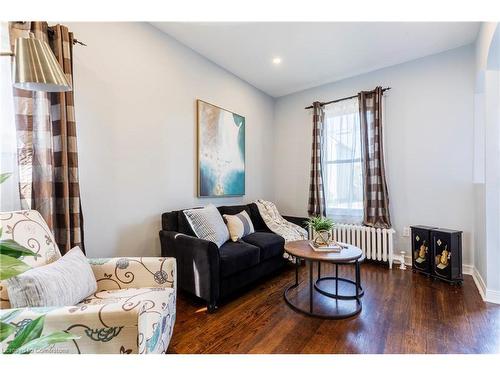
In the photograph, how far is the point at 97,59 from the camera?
200 centimetres

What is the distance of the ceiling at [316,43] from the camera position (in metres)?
2.36

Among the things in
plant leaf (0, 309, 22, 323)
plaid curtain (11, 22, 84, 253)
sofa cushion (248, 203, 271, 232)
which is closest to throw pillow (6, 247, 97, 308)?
plant leaf (0, 309, 22, 323)

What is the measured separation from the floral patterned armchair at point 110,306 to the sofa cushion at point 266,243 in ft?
3.74

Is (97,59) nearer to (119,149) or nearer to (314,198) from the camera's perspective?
(119,149)

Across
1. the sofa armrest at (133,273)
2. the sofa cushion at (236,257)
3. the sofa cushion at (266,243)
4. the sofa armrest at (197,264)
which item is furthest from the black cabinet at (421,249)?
the sofa armrest at (133,273)

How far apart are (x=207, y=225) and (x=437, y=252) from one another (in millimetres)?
2570

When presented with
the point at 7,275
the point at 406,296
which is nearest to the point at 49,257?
the point at 7,275

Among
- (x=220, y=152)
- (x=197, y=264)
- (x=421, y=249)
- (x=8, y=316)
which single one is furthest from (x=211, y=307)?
(x=421, y=249)

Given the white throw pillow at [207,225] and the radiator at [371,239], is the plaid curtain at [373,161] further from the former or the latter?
the white throw pillow at [207,225]

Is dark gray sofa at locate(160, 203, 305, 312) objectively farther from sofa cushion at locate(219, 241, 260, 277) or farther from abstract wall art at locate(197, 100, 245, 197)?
abstract wall art at locate(197, 100, 245, 197)

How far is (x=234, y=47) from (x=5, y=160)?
236 cm

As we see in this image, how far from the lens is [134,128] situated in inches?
89.2

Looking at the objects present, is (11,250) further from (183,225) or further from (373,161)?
(373,161)

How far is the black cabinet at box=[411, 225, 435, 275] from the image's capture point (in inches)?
105
